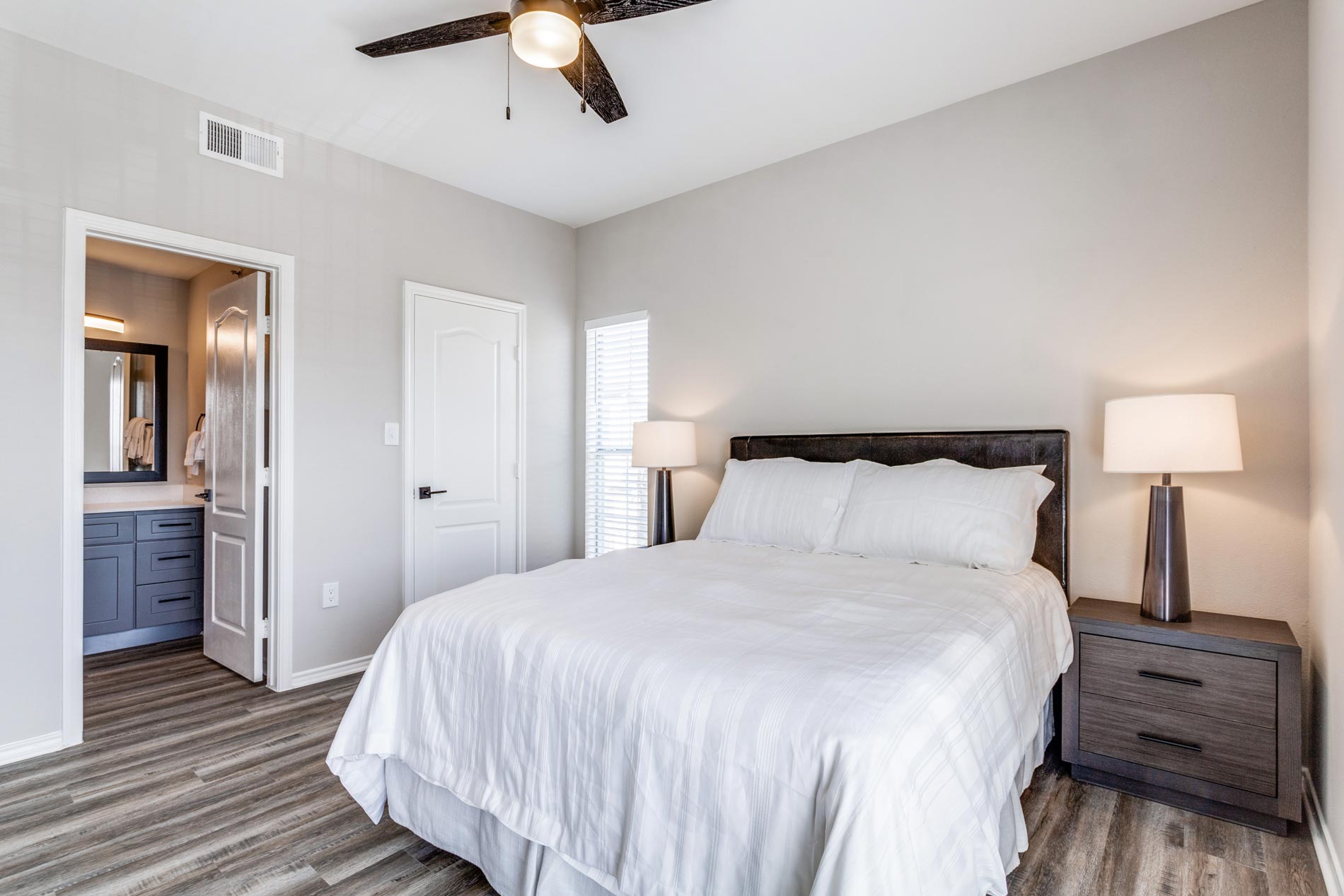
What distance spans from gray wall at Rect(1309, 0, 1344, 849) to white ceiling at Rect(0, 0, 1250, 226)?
2.27 ft

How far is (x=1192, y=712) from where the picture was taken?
2.09m

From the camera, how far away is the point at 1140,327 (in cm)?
259

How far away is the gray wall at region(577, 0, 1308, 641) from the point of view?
7.69 feet

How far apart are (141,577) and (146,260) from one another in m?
2.09

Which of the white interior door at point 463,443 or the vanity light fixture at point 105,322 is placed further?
the vanity light fixture at point 105,322

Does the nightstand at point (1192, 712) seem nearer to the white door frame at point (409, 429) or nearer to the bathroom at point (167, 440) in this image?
the white door frame at point (409, 429)

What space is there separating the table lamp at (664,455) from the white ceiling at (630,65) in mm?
1493

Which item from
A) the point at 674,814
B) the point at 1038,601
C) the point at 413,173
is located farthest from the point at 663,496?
the point at 674,814

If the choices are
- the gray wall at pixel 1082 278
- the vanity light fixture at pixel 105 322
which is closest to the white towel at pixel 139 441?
the vanity light fixture at pixel 105 322

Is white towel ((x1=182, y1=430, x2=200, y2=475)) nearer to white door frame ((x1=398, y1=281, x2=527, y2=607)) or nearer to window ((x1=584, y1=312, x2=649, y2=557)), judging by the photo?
white door frame ((x1=398, y1=281, x2=527, y2=607))

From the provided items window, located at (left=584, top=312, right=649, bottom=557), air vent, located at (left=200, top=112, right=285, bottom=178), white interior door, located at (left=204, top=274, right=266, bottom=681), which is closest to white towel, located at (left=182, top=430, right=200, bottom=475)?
white interior door, located at (left=204, top=274, right=266, bottom=681)

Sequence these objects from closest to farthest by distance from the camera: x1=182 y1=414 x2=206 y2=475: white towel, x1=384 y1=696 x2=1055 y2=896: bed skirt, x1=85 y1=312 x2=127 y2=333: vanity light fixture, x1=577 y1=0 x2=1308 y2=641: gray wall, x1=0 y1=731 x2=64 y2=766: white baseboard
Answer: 1. x1=384 y1=696 x2=1055 y2=896: bed skirt
2. x1=577 y1=0 x2=1308 y2=641: gray wall
3. x1=0 y1=731 x2=64 y2=766: white baseboard
4. x1=85 y1=312 x2=127 y2=333: vanity light fixture
5. x1=182 y1=414 x2=206 y2=475: white towel

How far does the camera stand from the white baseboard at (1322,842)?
5.51ft

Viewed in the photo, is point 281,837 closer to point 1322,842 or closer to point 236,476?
point 236,476
